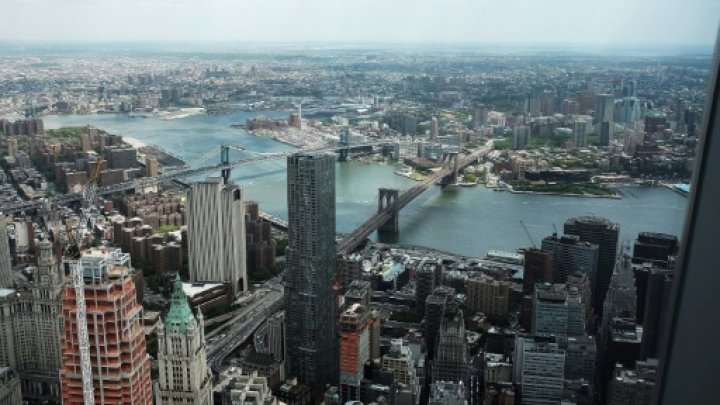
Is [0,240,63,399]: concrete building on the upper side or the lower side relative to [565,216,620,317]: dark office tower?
lower

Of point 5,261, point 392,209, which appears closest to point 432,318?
point 392,209

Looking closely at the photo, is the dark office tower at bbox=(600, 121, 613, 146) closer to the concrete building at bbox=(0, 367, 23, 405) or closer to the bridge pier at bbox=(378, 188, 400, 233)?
the bridge pier at bbox=(378, 188, 400, 233)

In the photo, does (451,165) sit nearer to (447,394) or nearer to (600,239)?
(600,239)

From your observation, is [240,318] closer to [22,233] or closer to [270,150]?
[22,233]

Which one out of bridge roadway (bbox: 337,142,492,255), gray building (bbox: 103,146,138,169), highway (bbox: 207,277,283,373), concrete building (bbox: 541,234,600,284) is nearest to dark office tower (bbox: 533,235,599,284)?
concrete building (bbox: 541,234,600,284)

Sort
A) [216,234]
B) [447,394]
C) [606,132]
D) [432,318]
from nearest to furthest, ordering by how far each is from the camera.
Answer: [447,394] → [432,318] → [216,234] → [606,132]
